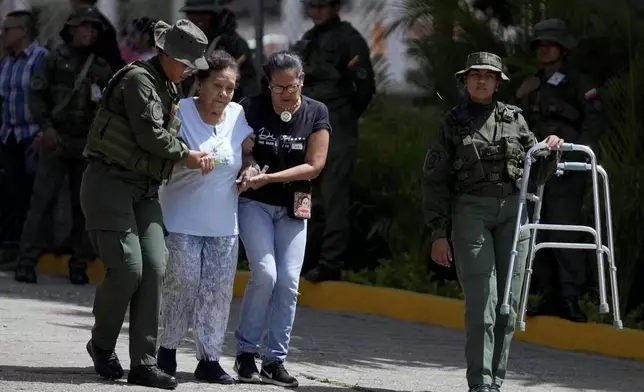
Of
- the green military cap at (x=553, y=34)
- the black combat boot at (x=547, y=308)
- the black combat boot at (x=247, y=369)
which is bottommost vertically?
the black combat boot at (x=247, y=369)

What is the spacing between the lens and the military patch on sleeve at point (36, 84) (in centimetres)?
1227

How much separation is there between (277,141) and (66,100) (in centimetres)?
Result: 498

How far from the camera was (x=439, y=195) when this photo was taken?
7488 millimetres

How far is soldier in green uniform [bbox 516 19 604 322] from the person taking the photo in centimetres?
1005

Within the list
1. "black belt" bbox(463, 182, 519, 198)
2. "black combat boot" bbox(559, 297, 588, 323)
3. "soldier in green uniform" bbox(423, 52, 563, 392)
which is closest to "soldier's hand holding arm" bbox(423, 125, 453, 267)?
"soldier in green uniform" bbox(423, 52, 563, 392)

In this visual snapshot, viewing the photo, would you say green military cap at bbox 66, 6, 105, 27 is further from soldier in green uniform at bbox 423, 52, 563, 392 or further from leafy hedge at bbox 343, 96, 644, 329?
soldier in green uniform at bbox 423, 52, 563, 392

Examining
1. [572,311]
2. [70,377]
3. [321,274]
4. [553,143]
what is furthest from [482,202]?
[321,274]

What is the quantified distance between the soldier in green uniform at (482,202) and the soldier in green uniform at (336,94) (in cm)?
415

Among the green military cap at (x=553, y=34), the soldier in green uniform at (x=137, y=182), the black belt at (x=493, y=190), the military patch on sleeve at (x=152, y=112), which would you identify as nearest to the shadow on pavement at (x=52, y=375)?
the soldier in green uniform at (x=137, y=182)

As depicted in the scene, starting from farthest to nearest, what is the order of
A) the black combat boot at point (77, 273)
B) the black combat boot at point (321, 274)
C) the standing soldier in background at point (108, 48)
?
the black combat boot at point (77, 273)
the standing soldier in background at point (108, 48)
the black combat boot at point (321, 274)

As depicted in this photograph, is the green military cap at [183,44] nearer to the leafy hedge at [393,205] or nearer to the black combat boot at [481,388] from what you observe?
the black combat boot at [481,388]

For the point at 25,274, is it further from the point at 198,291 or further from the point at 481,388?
the point at 481,388

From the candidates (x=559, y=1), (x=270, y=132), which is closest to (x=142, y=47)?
(x=559, y=1)

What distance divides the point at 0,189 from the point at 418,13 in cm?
464
